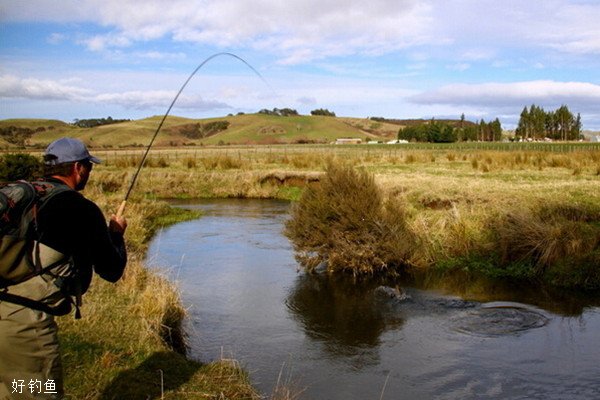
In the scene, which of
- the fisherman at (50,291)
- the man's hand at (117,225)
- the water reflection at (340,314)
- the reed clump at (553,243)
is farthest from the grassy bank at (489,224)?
the fisherman at (50,291)

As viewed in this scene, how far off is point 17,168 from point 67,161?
726 inches

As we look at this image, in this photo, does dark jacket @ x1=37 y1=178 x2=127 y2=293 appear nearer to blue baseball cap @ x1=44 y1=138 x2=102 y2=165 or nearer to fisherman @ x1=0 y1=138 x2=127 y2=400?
fisherman @ x1=0 y1=138 x2=127 y2=400

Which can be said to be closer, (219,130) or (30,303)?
(30,303)

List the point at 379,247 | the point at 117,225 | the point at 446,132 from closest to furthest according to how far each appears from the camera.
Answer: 1. the point at 117,225
2. the point at 379,247
3. the point at 446,132

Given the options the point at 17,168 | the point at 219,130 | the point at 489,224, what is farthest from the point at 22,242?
the point at 219,130

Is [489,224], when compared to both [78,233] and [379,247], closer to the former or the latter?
[379,247]

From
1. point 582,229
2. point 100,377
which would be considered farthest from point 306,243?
point 100,377

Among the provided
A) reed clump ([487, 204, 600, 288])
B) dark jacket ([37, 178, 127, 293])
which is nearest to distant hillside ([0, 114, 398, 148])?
reed clump ([487, 204, 600, 288])

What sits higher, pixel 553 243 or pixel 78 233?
pixel 78 233

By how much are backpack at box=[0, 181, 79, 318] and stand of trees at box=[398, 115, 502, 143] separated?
12307cm

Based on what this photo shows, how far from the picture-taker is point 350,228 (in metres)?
13.8

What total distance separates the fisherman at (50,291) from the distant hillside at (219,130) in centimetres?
11458

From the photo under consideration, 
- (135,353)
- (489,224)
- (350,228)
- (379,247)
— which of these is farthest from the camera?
(489,224)

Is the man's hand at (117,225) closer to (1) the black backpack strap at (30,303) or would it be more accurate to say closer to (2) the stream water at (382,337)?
(1) the black backpack strap at (30,303)
